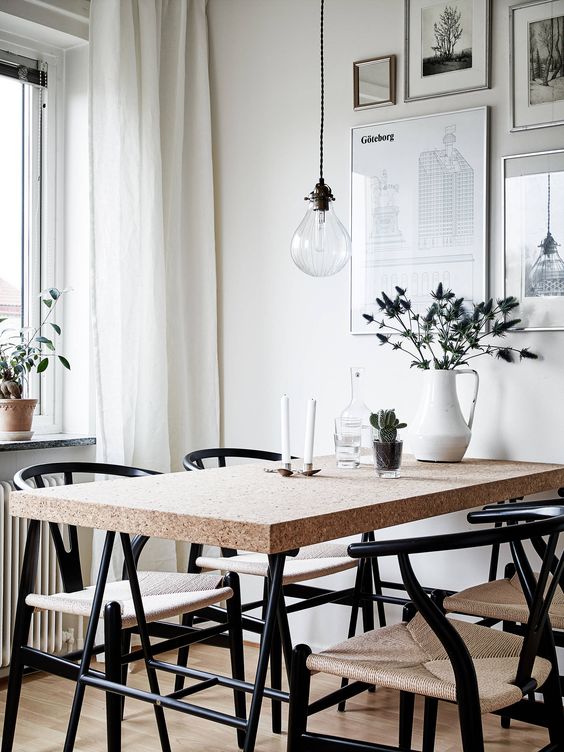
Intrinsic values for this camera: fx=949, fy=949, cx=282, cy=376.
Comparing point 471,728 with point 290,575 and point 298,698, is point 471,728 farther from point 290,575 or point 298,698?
point 290,575

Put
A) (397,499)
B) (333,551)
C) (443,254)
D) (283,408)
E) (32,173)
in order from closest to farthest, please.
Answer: (397,499)
(283,408)
(333,551)
(443,254)
(32,173)

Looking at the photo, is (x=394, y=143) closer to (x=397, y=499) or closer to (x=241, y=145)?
(x=241, y=145)

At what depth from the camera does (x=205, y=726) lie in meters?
2.85

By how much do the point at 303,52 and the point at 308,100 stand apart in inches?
7.4

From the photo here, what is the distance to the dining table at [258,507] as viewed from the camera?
1.76m

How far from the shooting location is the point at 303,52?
3602mm

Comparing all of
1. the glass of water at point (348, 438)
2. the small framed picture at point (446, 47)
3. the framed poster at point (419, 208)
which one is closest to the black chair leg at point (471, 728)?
the glass of water at point (348, 438)

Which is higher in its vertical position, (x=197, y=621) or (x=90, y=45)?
(x=90, y=45)

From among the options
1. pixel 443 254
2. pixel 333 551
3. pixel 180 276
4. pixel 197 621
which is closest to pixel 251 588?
pixel 197 621

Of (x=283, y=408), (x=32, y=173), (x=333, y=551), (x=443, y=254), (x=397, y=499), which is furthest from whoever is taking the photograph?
(x=32, y=173)

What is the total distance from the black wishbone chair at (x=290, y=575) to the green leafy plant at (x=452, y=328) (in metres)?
0.63

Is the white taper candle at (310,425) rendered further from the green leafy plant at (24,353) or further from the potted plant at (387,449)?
the green leafy plant at (24,353)

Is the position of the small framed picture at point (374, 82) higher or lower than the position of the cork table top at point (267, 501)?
higher

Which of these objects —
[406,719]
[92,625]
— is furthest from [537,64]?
[92,625]
